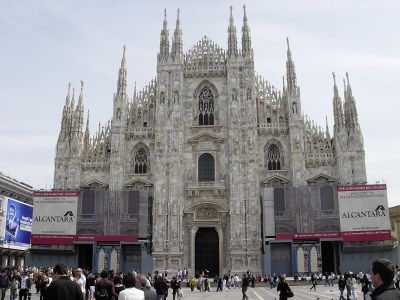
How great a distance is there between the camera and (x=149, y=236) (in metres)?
41.9

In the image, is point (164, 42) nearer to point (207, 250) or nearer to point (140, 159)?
point (140, 159)

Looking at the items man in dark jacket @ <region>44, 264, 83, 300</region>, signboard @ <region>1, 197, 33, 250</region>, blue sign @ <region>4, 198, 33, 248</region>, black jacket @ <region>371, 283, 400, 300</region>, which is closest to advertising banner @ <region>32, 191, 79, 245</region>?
Result: signboard @ <region>1, 197, 33, 250</region>

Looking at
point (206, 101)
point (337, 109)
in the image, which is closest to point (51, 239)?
point (206, 101)

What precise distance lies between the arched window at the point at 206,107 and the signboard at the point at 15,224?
2580 centimetres

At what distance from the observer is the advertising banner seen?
4106 cm

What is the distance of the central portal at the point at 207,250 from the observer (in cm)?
4153

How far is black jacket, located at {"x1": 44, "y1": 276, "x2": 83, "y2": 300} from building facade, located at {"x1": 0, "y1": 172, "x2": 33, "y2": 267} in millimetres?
48051

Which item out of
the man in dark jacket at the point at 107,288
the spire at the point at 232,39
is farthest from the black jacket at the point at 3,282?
the spire at the point at 232,39

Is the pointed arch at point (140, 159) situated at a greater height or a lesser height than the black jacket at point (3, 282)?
greater

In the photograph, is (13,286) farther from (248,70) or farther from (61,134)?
(248,70)

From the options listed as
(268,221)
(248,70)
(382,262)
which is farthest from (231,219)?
(382,262)

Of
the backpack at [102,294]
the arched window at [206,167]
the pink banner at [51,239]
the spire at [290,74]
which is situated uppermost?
the spire at [290,74]

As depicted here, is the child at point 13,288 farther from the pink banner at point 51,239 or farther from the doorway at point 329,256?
the doorway at point 329,256

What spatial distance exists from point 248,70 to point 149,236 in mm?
17489
